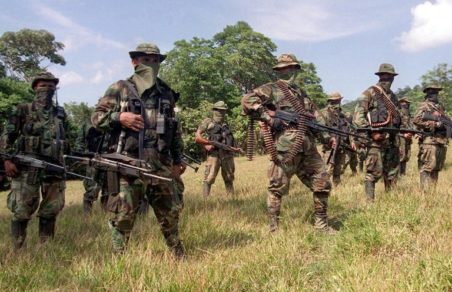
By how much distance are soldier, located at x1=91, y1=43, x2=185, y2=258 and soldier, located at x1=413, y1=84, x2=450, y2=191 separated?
18.2 feet

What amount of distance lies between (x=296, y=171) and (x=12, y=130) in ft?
12.0

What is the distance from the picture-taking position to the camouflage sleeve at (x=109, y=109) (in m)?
4.12

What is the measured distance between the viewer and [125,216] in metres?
4.12

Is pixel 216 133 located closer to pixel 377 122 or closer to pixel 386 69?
pixel 377 122

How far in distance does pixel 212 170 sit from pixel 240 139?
2565cm

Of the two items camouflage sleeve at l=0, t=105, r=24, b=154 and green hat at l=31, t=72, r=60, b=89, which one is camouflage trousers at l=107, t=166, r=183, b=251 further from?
green hat at l=31, t=72, r=60, b=89

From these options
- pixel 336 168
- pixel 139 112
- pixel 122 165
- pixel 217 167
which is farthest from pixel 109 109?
pixel 336 168

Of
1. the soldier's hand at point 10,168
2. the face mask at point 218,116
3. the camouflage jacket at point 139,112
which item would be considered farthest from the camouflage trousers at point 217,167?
the camouflage jacket at point 139,112

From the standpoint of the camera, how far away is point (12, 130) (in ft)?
17.9

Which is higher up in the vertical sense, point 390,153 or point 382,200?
point 390,153

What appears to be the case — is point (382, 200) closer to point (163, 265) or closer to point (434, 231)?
point (434, 231)

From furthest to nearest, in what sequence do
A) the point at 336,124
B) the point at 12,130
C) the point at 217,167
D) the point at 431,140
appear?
the point at 336,124
the point at 217,167
the point at 431,140
the point at 12,130

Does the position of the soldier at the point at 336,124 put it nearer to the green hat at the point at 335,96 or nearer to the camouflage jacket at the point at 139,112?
the green hat at the point at 335,96

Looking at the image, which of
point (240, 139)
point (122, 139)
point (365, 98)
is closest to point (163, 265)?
point (122, 139)
